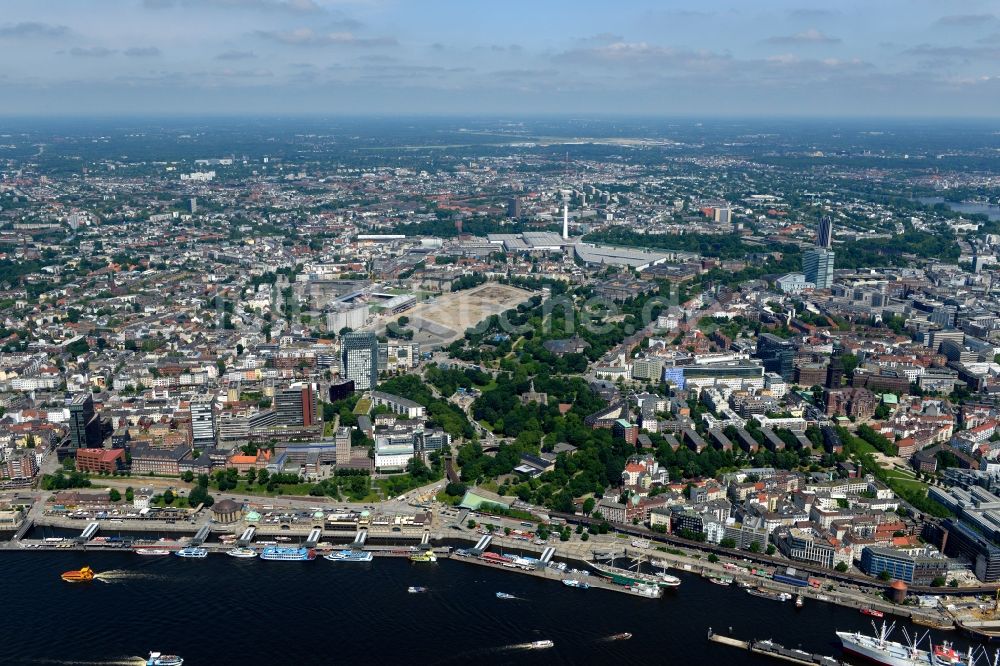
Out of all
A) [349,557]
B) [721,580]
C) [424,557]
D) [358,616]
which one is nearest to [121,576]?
[349,557]

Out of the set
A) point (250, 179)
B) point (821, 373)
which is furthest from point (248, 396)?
point (250, 179)

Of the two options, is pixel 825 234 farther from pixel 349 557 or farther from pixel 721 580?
pixel 349 557

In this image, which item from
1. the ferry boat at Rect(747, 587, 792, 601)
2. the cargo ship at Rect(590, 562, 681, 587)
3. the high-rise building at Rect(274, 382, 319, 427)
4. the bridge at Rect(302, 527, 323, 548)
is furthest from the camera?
the high-rise building at Rect(274, 382, 319, 427)

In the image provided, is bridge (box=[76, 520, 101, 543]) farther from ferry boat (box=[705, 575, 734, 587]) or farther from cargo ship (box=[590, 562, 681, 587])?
ferry boat (box=[705, 575, 734, 587])

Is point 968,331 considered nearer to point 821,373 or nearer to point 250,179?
point 821,373

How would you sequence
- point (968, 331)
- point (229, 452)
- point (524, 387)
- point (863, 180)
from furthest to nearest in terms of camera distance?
point (863, 180)
point (968, 331)
point (524, 387)
point (229, 452)

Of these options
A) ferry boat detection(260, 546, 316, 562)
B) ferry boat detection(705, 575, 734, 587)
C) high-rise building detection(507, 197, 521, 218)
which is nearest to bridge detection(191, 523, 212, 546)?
ferry boat detection(260, 546, 316, 562)

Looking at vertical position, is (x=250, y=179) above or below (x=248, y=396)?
above
